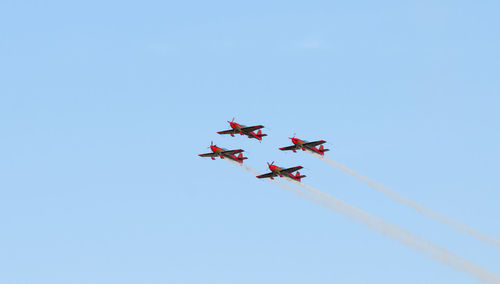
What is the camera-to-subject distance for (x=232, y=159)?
185375 millimetres

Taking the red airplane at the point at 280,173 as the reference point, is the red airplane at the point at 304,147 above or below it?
above

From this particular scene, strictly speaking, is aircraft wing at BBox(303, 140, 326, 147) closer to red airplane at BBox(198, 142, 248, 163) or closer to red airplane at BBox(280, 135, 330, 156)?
red airplane at BBox(280, 135, 330, 156)

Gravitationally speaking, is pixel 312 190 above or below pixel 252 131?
below

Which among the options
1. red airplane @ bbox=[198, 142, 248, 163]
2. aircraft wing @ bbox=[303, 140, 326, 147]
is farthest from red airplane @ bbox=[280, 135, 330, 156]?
red airplane @ bbox=[198, 142, 248, 163]


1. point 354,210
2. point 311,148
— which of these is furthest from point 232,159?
point 354,210

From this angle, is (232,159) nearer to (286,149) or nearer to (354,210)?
(286,149)

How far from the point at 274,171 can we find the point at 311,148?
466 inches

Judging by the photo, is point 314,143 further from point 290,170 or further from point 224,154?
point 224,154

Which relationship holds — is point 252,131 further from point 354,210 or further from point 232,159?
point 354,210

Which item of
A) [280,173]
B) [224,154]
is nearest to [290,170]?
[280,173]

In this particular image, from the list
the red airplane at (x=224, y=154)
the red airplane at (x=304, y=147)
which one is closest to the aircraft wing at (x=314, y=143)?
the red airplane at (x=304, y=147)

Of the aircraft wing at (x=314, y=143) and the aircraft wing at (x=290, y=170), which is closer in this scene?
the aircraft wing at (x=290, y=170)

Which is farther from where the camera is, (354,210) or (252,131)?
(252,131)

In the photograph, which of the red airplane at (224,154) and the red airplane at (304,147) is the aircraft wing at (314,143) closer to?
the red airplane at (304,147)
